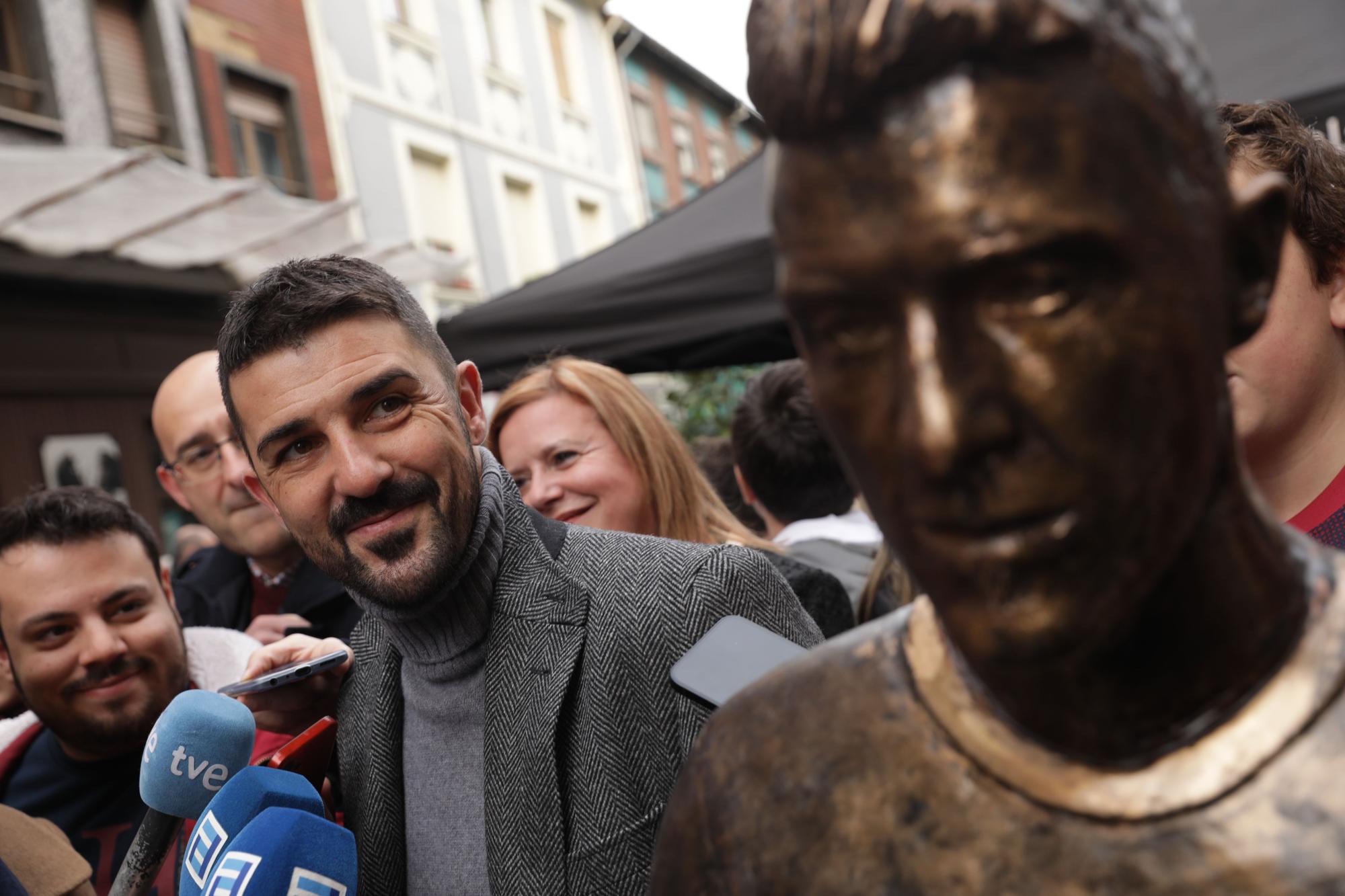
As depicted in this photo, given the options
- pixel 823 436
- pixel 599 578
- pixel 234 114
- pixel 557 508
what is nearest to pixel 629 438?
pixel 557 508

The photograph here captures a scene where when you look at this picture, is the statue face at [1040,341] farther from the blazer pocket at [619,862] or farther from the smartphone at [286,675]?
the smartphone at [286,675]

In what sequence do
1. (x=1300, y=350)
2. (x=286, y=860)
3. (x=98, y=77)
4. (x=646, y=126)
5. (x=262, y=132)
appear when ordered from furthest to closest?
1. (x=646, y=126)
2. (x=262, y=132)
3. (x=98, y=77)
4. (x=1300, y=350)
5. (x=286, y=860)

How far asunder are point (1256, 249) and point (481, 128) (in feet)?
55.5

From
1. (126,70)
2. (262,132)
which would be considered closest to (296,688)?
(126,70)

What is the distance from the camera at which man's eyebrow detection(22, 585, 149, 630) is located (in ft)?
8.25

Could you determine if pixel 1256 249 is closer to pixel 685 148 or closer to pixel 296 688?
pixel 296 688

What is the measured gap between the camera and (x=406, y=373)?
182cm

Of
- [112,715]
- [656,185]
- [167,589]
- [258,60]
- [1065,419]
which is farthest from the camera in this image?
[656,185]

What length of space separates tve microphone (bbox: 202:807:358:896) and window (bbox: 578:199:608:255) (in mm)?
18674

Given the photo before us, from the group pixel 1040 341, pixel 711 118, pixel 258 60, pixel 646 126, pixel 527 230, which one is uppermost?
pixel 711 118

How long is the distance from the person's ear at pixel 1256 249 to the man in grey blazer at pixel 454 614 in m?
1.06

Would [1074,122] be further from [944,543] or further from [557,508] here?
[557,508]

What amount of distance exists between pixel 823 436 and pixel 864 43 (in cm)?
261

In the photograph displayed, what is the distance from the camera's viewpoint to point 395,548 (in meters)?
1.78
